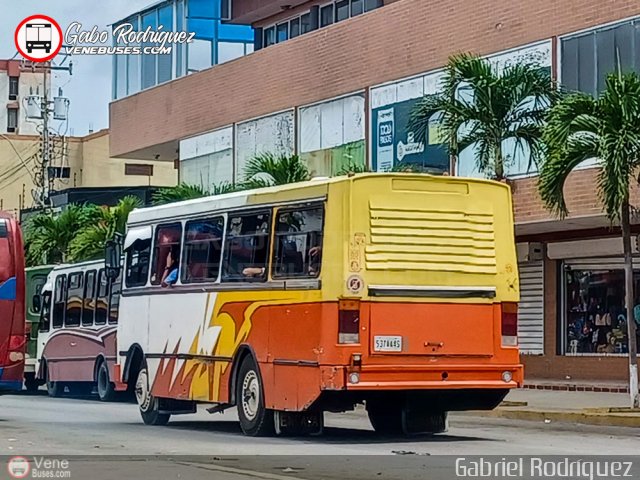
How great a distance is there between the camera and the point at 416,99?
114 ft

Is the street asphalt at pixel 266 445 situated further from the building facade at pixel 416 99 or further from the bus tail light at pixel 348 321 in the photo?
the building facade at pixel 416 99

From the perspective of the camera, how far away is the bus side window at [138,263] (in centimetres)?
2017

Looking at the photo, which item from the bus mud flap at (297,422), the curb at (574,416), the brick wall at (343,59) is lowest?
the curb at (574,416)

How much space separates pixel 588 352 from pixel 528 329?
2119 millimetres

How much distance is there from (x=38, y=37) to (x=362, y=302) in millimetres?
46627

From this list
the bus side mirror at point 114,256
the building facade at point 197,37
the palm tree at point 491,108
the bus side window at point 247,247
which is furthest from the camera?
the building facade at point 197,37

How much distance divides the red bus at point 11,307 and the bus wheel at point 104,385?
8.05 m

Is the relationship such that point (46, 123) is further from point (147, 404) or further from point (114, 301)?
point (147, 404)

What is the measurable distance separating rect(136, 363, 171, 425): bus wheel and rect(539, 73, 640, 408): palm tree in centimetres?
650

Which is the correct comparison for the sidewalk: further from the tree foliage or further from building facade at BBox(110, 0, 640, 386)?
building facade at BBox(110, 0, 640, 386)

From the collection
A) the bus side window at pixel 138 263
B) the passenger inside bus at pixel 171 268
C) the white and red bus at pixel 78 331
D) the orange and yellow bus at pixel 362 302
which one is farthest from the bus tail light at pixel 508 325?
the white and red bus at pixel 78 331

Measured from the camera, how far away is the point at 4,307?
813 inches

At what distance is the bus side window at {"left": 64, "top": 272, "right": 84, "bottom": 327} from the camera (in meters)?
30.9

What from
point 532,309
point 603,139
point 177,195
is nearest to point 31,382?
point 177,195
